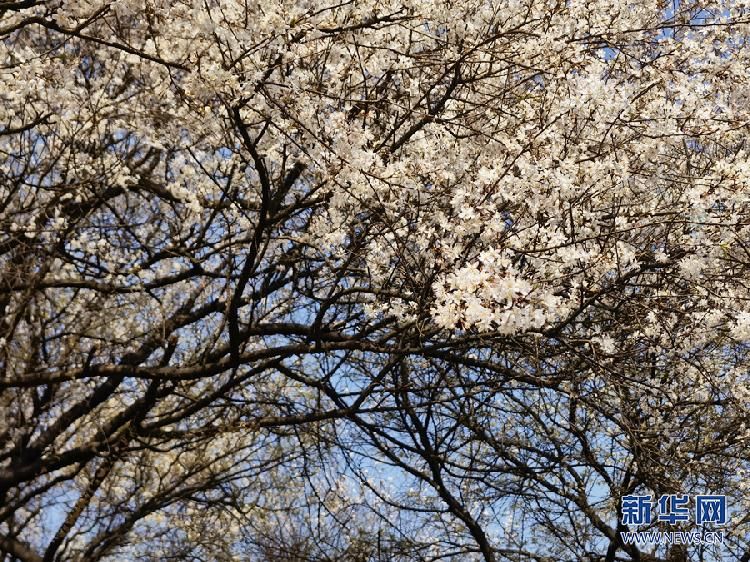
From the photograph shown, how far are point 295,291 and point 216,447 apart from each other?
16.3 feet

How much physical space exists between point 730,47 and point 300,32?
4181 millimetres

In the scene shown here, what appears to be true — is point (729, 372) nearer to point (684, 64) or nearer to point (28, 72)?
point (684, 64)

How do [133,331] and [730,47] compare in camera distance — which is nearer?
[730,47]

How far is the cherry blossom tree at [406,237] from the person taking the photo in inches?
190

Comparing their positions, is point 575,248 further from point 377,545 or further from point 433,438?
point 377,545

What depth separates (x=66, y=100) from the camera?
278 inches

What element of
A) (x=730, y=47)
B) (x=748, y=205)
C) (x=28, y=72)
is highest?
(x=730, y=47)

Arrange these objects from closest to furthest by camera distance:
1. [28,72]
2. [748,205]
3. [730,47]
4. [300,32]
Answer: [300,32] → [748,205] → [28,72] → [730,47]

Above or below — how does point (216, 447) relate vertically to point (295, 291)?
above

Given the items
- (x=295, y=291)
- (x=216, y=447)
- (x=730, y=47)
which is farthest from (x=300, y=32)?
(x=216, y=447)

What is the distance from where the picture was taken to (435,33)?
597 cm

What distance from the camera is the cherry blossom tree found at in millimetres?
4824

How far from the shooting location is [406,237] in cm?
509

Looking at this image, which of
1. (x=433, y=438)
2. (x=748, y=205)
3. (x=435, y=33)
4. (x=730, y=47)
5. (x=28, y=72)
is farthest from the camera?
(x=433, y=438)
